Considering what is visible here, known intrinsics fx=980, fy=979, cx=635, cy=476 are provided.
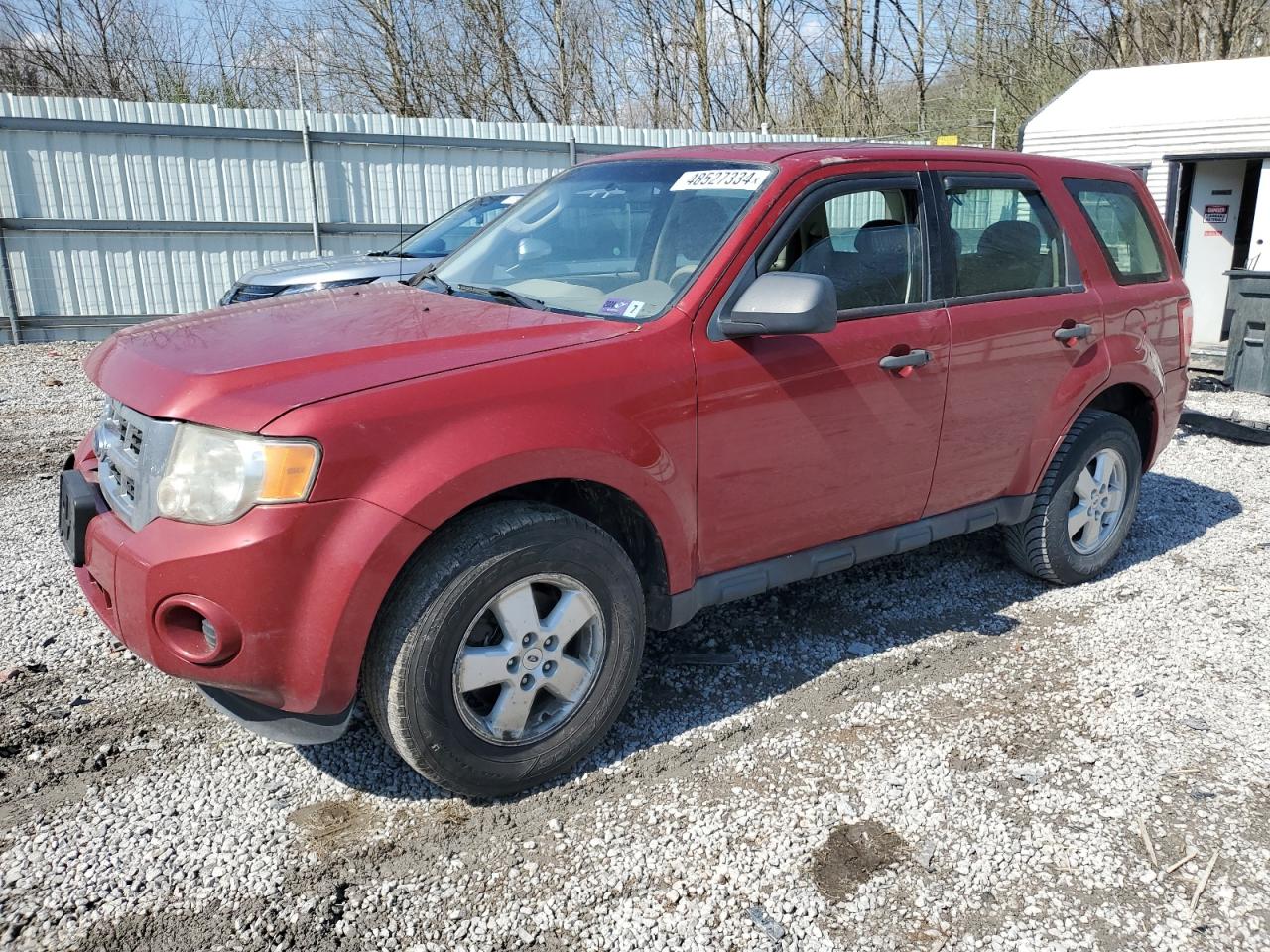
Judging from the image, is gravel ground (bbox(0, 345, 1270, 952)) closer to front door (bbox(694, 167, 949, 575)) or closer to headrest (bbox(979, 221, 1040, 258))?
front door (bbox(694, 167, 949, 575))

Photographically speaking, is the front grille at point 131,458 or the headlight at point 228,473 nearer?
the headlight at point 228,473

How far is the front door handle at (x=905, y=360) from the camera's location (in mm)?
3604

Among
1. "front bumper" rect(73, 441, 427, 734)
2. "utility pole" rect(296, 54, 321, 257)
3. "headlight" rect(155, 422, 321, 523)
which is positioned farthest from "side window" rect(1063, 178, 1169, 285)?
"utility pole" rect(296, 54, 321, 257)

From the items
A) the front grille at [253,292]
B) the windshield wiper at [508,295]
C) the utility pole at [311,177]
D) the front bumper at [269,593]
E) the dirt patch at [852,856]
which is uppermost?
the utility pole at [311,177]

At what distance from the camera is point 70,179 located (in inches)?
457

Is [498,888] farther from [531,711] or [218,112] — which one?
[218,112]

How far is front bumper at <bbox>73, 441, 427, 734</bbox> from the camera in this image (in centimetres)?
245

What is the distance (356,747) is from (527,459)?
1272 mm

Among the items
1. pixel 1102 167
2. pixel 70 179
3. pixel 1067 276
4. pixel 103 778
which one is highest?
pixel 70 179

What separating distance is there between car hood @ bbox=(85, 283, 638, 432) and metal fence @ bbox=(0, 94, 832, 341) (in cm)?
861

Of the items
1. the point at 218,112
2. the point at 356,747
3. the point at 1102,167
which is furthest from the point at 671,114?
the point at 356,747

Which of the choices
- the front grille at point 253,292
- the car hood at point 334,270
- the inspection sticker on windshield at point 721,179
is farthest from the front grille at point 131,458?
the front grille at point 253,292

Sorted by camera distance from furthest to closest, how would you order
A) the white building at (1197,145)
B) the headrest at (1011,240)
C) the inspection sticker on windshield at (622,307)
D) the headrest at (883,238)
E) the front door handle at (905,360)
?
the white building at (1197,145)
the headrest at (1011,240)
the headrest at (883,238)
the front door handle at (905,360)
the inspection sticker on windshield at (622,307)

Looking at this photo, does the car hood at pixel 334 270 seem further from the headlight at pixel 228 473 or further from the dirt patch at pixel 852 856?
the dirt patch at pixel 852 856
